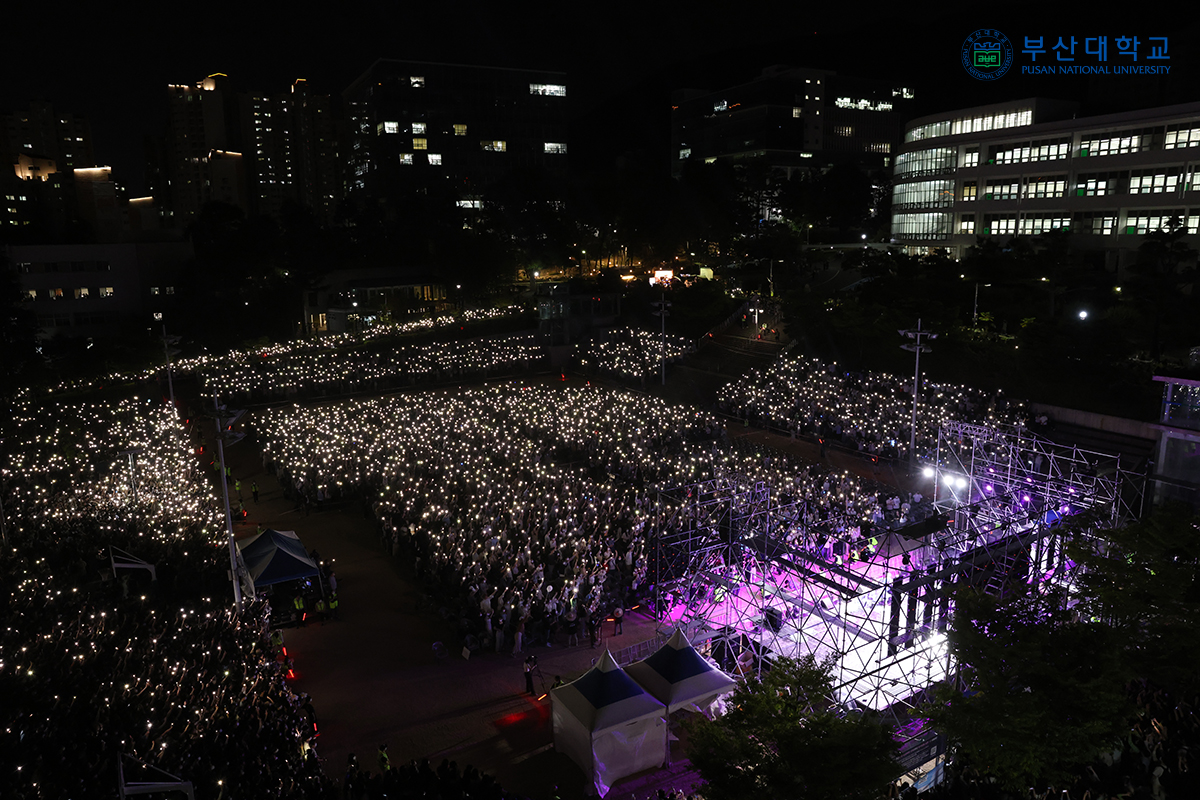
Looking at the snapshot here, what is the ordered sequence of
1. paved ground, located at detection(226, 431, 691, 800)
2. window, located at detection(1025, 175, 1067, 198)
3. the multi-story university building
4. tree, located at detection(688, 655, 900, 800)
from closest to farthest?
tree, located at detection(688, 655, 900, 800), paved ground, located at detection(226, 431, 691, 800), the multi-story university building, window, located at detection(1025, 175, 1067, 198)

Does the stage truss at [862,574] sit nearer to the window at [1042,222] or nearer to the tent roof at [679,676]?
the tent roof at [679,676]

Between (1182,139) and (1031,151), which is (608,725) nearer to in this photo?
(1182,139)

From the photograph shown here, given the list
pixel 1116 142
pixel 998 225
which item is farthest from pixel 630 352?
pixel 1116 142

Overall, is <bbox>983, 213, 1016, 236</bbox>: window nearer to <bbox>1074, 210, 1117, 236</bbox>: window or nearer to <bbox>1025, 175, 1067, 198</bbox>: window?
<bbox>1025, 175, 1067, 198</bbox>: window

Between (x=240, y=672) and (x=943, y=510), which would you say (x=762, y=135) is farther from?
(x=240, y=672)

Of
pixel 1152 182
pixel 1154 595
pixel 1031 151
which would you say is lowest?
pixel 1154 595

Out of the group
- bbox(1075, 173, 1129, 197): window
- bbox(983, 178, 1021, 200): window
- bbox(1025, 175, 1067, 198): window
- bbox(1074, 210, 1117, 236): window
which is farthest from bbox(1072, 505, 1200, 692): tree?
bbox(983, 178, 1021, 200): window
